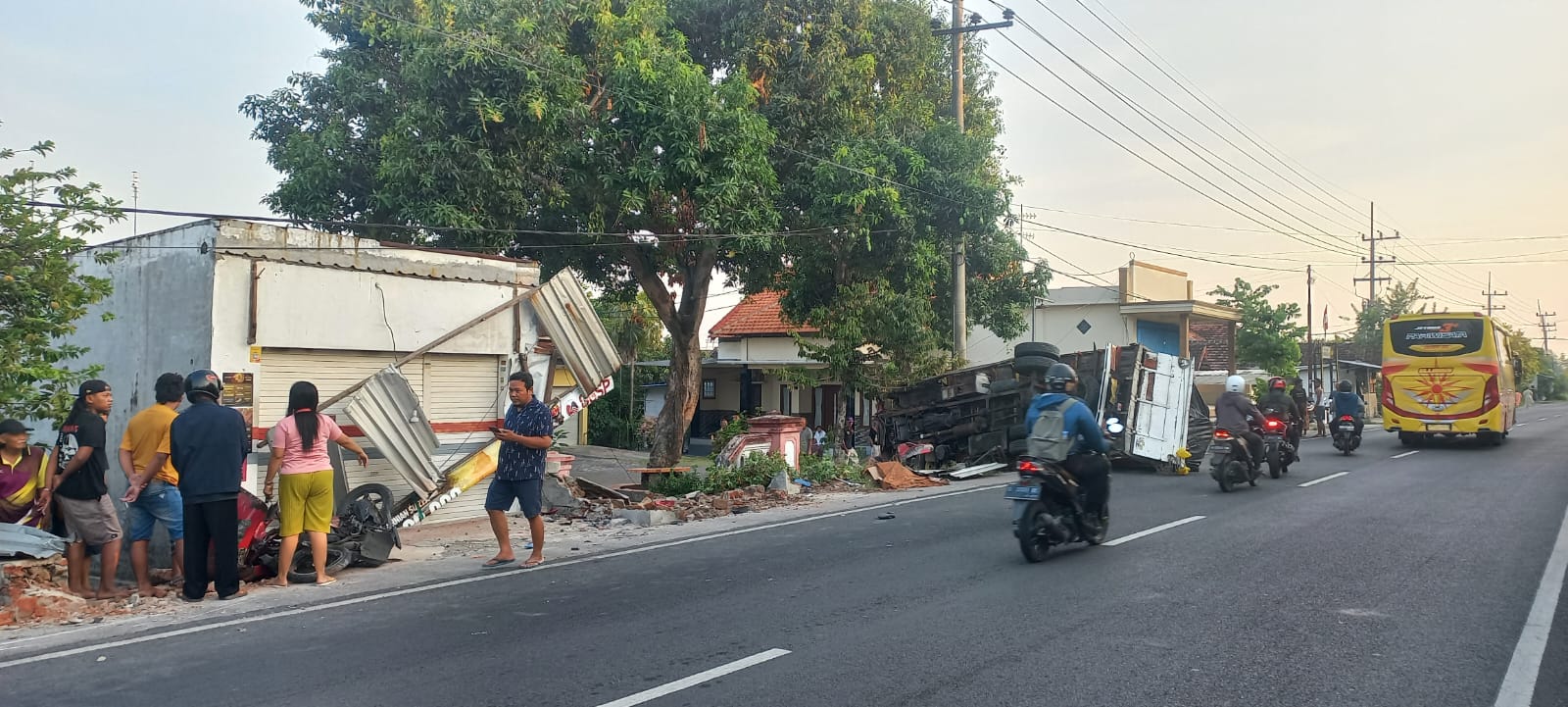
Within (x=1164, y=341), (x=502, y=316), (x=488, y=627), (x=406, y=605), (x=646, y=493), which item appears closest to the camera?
(x=488, y=627)

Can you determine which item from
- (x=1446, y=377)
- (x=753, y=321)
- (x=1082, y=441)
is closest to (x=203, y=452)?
(x=1082, y=441)

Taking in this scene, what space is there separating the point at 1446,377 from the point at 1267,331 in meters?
17.3

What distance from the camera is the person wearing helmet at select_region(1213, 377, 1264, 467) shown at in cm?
1450

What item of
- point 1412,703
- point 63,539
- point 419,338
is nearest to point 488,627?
point 63,539

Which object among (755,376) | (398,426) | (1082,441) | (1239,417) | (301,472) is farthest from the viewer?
(755,376)

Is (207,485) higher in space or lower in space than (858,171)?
lower

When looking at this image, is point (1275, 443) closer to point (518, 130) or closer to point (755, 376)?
point (518, 130)

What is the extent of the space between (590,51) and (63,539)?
1164 cm

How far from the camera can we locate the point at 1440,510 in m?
12.0

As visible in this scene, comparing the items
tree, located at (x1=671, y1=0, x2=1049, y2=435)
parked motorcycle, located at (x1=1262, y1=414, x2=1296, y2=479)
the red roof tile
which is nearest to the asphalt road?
parked motorcycle, located at (x1=1262, y1=414, x2=1296, y2=479)

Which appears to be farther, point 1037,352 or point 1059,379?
point 1037,352

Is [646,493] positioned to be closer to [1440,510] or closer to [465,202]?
[465,202]

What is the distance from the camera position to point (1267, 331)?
133 feet

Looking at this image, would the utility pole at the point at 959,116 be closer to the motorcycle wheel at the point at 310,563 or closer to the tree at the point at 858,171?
the tree at the point at 858,171
